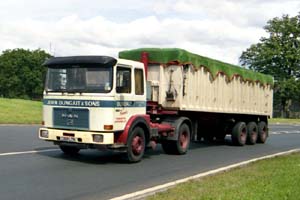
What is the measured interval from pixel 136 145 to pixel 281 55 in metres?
72.4

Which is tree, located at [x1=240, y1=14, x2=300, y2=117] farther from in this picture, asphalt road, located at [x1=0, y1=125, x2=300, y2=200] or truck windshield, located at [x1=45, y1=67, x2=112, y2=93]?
truck windshield, located at [x1=45, y1=67, x2=112, y2=93]

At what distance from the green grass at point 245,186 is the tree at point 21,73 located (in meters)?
90.2

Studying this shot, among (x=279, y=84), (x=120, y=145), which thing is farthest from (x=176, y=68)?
(x=279, y=84)

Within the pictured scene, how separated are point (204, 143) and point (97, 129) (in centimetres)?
999

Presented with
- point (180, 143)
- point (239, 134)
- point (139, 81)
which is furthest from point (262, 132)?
point (139, 81)

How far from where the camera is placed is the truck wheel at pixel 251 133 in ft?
74.2

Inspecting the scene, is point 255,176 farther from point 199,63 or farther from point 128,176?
point 199,63

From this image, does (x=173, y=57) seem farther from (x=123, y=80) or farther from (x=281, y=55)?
(x=281, y=55)

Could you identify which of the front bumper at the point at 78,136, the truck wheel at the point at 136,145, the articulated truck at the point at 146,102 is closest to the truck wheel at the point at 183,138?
the articulated truck at the point at 146,102

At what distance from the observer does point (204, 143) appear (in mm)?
22094

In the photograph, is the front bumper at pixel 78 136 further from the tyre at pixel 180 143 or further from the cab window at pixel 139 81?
the tyre at pixel 180 143

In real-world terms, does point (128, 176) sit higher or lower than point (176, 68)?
lower

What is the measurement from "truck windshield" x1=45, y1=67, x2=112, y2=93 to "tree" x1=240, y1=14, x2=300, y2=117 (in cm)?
6940

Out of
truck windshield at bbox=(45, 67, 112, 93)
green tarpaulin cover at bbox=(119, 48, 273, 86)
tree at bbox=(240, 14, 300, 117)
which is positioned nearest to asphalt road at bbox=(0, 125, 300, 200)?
truck windshield at bbox=(45, 67, 112, 93)
